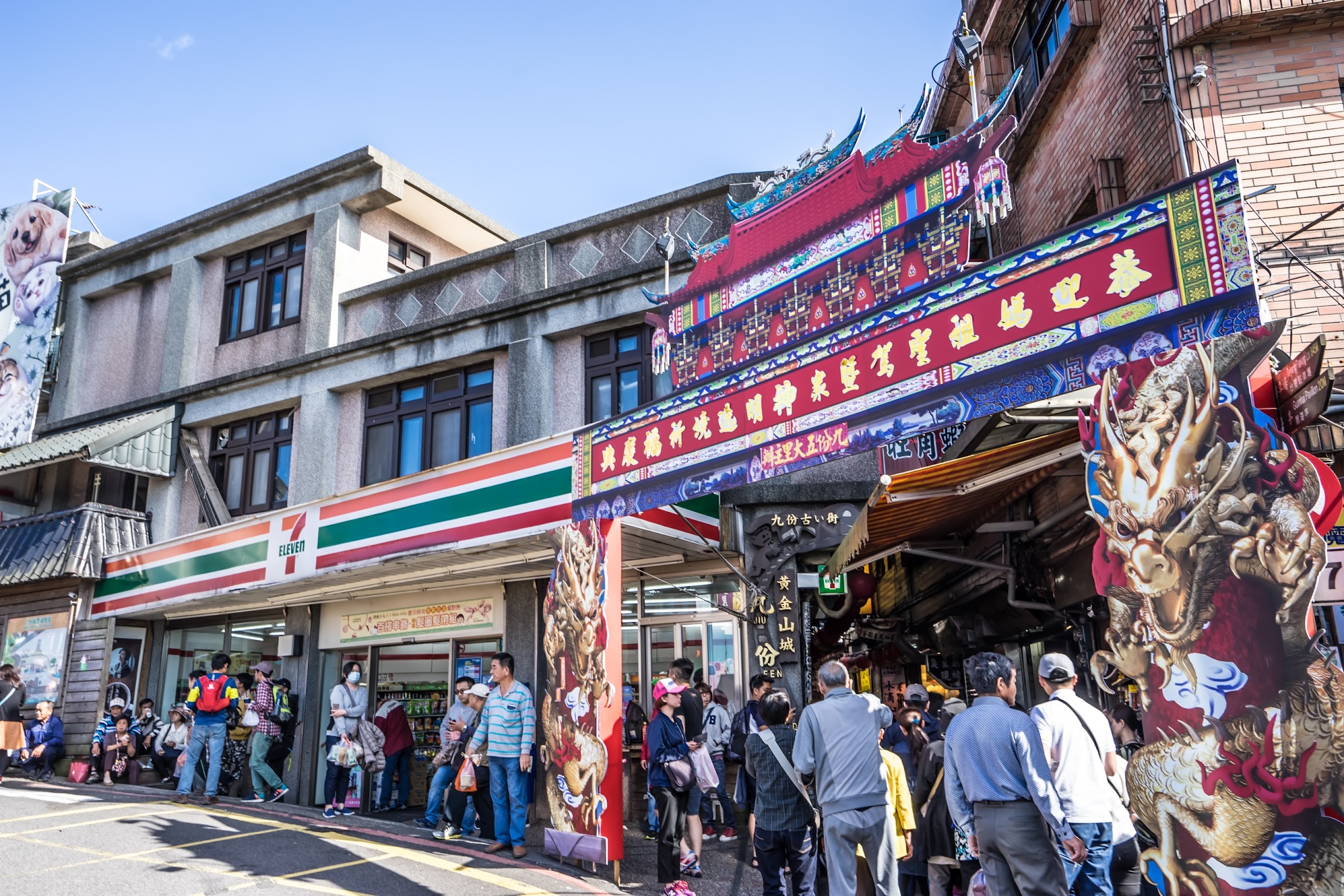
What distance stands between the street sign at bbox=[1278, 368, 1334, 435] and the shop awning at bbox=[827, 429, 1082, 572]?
4.26 feet

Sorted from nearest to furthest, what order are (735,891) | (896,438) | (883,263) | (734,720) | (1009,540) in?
(896,438) < (735,891) < (883,263) < (1009,540) < (734,720)

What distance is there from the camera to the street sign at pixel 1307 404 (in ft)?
18.6

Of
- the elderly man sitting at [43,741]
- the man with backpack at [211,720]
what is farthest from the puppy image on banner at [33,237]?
the man with backpack at [211,720]

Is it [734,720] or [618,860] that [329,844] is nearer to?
[618,860]

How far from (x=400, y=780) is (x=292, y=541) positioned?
3.71 metres

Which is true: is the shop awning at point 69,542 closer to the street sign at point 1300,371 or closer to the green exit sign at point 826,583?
the green exit sign at point 826,583

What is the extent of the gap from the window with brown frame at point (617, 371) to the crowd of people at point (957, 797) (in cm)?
676

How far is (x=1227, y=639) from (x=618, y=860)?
5.55 metres

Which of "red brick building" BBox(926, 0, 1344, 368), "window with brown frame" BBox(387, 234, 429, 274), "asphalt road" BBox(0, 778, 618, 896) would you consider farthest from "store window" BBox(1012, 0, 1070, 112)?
"window with brown frame" BBox(387, 234, 429, 274)

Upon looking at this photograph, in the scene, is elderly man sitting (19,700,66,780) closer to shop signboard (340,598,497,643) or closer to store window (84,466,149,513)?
store window (84,466,149,513)

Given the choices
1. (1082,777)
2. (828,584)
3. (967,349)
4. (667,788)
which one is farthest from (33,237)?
(1082,777)

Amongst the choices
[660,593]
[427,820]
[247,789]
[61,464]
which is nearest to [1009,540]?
[660,593]

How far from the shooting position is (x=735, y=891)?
805cm

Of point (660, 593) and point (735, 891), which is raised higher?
point (660, 593)
